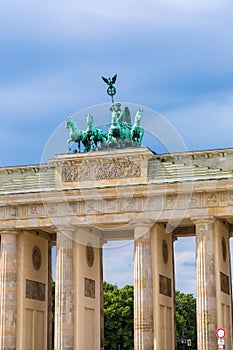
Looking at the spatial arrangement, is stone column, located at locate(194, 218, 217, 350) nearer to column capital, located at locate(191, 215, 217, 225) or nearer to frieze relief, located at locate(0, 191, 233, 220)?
column capital, located at locate(191, 215, 217, 225)

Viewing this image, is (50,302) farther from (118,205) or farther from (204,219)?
(204,219)

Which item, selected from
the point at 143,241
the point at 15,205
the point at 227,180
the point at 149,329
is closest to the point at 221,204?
the point at 227,180

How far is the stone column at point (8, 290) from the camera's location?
57156 mm

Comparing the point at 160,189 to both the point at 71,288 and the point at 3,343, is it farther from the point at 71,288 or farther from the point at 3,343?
the point at 3,343

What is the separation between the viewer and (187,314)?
11569 centimetres

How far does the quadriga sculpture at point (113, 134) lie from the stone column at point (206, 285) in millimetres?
7905

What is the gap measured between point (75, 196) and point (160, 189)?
6.26 metres

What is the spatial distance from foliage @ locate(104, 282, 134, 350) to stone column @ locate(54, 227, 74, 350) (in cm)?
4066

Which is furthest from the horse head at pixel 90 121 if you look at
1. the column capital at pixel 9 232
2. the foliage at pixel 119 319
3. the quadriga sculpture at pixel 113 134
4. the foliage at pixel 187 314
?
the foliage at pixel 187 314

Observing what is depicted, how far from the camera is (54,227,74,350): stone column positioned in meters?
55.9

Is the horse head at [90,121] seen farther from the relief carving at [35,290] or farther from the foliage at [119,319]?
the foliage at [119,319]

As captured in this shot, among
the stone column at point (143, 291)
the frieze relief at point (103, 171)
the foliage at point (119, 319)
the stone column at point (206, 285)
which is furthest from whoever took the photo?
the foliage at point (119, 319)

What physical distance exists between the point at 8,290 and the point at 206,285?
1454 cm

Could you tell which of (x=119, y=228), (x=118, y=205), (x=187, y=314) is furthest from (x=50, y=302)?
(x=187, y=314)
